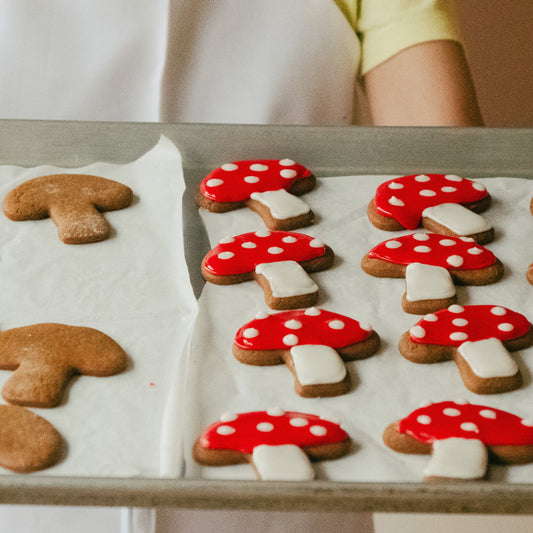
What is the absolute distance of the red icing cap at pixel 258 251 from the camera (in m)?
0.70

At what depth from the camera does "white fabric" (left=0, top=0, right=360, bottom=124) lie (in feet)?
3.23

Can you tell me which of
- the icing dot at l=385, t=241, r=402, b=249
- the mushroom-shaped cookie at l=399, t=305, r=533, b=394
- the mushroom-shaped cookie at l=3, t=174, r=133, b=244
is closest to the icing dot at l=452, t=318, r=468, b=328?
the mushroom-shaped cookie at l=399, t=305, r=533, b=394

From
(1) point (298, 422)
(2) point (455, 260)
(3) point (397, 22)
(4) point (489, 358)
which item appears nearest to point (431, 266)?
(2) point (455, 260)

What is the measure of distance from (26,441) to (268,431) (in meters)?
0.15

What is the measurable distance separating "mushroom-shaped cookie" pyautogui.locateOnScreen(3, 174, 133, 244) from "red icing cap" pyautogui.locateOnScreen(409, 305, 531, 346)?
304 millimetres

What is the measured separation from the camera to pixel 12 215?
0.76 meters

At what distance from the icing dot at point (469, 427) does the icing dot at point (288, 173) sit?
1.12ft

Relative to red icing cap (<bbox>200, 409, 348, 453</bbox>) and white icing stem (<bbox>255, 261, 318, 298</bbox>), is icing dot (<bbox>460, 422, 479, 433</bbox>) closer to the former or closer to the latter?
red icing cap (<bbox>200, 409, 348, 453</bbox>)

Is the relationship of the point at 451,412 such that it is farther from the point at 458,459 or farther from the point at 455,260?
the point at 455,260

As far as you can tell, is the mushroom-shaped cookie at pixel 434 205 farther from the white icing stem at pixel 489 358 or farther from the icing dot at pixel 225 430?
the icing dot at pixel 225 430

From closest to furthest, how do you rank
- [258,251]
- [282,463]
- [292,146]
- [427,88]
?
[282,463]
[258,251]
[292,146]
[427,88]

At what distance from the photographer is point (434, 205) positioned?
783mm

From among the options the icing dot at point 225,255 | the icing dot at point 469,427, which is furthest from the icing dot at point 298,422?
the icing dot at point 225,255

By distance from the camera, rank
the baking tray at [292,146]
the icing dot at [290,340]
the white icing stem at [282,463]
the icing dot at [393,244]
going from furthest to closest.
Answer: the baking tray at [292,146], the icing dot at [393,244], the icing dot at [290,340], the white icing stem at [282,463]
